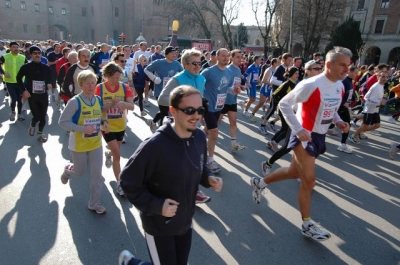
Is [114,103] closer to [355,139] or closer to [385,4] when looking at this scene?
[355,139]

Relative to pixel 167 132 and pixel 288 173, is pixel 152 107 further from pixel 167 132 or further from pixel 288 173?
pixel 167 132

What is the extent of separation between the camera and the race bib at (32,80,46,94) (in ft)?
20.8

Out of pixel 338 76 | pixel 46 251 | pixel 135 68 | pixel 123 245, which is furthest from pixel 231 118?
pixel 135 68

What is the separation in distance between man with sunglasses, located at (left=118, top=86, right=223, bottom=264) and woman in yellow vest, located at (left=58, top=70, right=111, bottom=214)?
5.73 feet

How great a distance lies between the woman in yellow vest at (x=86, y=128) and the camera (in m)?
3.49

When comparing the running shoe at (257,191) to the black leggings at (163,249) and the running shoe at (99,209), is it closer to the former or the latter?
the running shoe at (99,209)

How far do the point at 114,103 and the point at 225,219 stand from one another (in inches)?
83.2

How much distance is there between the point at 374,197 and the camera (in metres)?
4.74

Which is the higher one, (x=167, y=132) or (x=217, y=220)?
(x=167, y=132)

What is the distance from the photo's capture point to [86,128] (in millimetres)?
3379

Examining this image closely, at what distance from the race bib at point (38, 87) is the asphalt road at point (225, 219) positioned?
4.10 feet

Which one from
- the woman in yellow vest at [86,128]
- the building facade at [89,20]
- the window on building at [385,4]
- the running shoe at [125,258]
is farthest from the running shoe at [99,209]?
the building facade at [89,20]

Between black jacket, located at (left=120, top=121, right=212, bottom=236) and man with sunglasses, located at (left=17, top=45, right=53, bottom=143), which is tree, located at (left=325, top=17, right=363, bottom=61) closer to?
man with sunglasses, located at (left=17, top=45, right=53, bottom=143)

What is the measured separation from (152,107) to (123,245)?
8012mm
